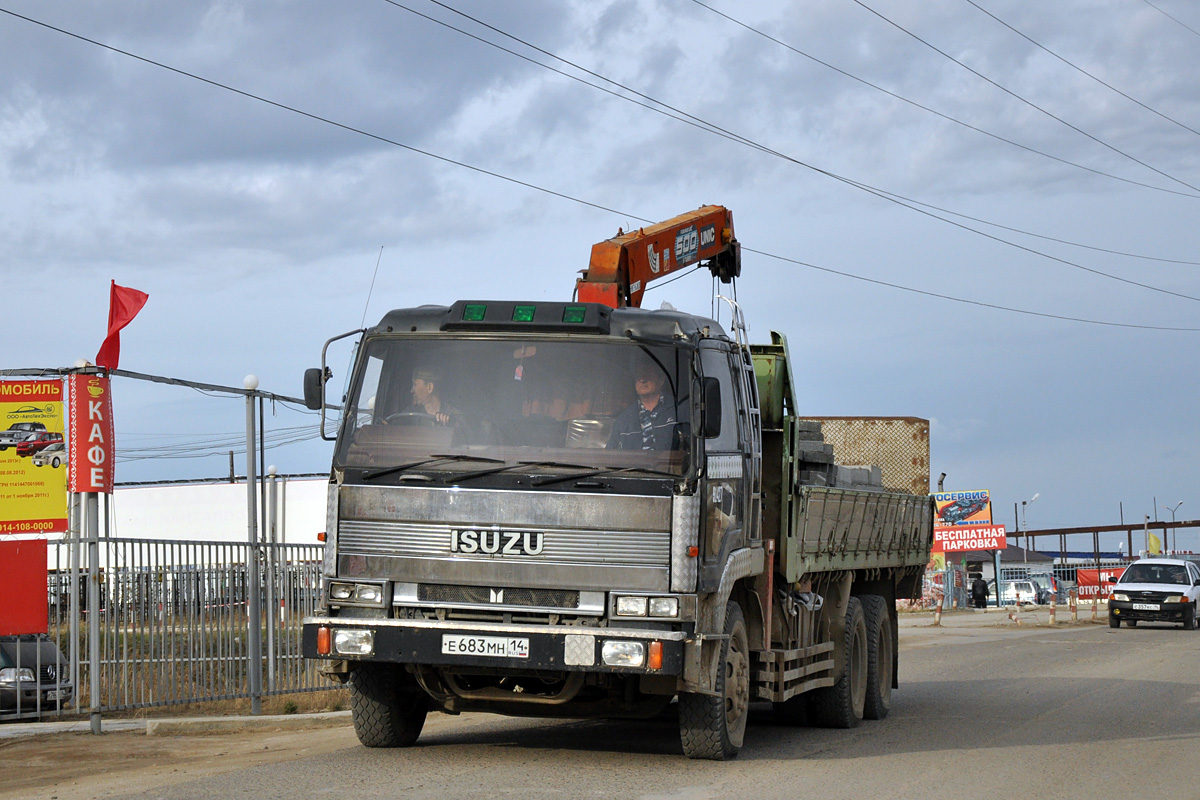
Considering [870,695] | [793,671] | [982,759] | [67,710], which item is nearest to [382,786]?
[793,671]

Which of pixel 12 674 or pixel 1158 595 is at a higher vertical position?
pixel 12 674

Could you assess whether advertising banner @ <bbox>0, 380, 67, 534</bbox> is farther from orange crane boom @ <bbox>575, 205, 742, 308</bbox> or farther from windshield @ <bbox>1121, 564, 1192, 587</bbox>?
windshield @ <bbox>1121, 564, 1192, 587</bbox>

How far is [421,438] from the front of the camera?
26.9 ft

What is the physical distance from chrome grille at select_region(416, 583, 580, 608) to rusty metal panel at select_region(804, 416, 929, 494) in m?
8.84

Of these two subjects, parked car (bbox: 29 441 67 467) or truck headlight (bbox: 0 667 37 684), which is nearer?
parked car (bbox: 29 441 67 467)

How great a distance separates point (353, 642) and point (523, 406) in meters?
1.71

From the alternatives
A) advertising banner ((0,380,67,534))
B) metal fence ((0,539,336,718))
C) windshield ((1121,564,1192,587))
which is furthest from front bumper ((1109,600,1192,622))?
advertising banner ((0,380,67,534))

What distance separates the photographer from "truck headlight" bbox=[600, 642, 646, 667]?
766 centimetres

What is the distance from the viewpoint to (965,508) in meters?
52.8

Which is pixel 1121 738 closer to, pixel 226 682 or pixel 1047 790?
pixel 1047 790

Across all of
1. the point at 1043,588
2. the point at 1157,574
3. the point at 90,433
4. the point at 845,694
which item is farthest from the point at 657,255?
the point at 1043,588

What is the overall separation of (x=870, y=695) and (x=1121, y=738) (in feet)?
7.86

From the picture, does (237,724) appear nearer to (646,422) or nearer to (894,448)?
(646,422)

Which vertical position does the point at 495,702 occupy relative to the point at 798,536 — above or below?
below
